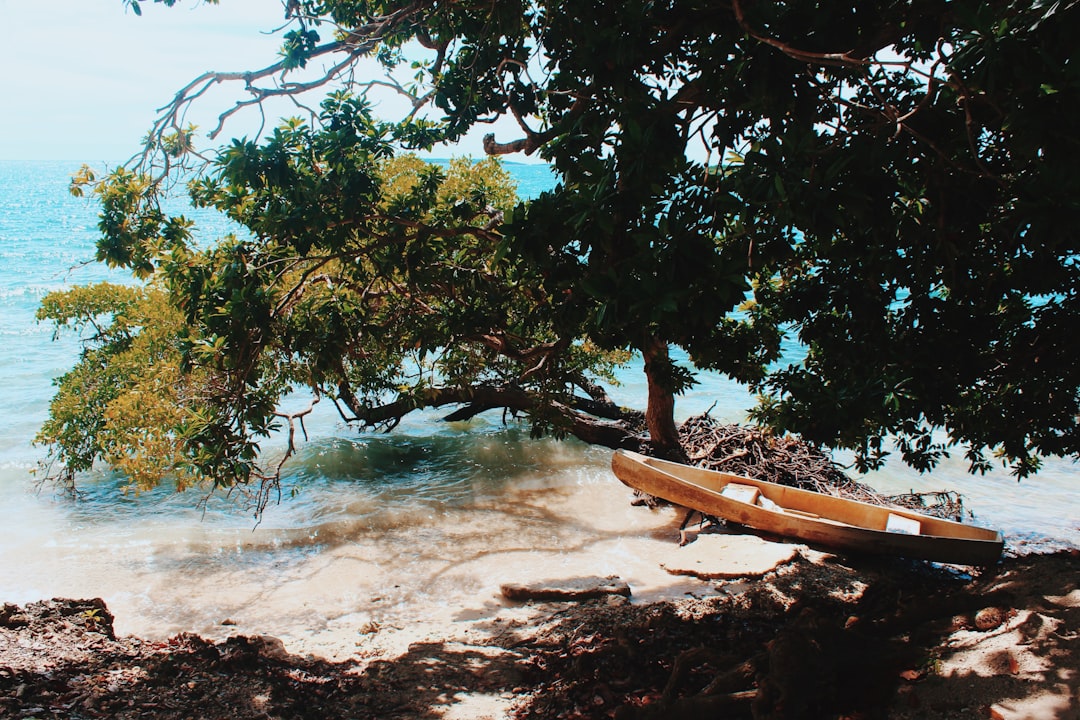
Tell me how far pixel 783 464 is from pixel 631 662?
673 centimetres

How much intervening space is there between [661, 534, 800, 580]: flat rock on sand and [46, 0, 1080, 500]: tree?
147 centimetres

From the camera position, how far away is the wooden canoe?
7.17 m

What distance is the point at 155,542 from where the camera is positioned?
930 cm

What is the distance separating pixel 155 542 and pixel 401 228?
5.54 meters

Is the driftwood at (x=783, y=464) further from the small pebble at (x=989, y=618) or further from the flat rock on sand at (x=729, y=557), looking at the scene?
the small pebble at (x=989, y=618)

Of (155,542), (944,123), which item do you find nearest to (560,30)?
(944,123)

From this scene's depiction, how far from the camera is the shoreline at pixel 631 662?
347 cm

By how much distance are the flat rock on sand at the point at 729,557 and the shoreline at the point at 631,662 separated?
20.5 inches

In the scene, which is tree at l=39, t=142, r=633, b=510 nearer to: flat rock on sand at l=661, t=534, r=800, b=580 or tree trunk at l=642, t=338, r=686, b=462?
tree trunk at l=642, t=338, r=686, b=462

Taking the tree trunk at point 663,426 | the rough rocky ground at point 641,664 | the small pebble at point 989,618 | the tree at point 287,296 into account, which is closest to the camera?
the rough rocky ground at point 641,664

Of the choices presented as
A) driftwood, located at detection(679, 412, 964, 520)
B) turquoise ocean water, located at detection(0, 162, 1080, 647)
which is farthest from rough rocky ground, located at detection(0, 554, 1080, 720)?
driftwood, located at detection(679, 412, 964, 520)

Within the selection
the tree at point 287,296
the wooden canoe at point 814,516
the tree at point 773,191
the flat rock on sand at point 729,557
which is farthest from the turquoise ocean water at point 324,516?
the tree at point 773,191

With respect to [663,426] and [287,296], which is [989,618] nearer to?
[287,296]

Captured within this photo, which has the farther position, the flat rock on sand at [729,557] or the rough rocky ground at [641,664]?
the flat rock on sand at [729,557]
